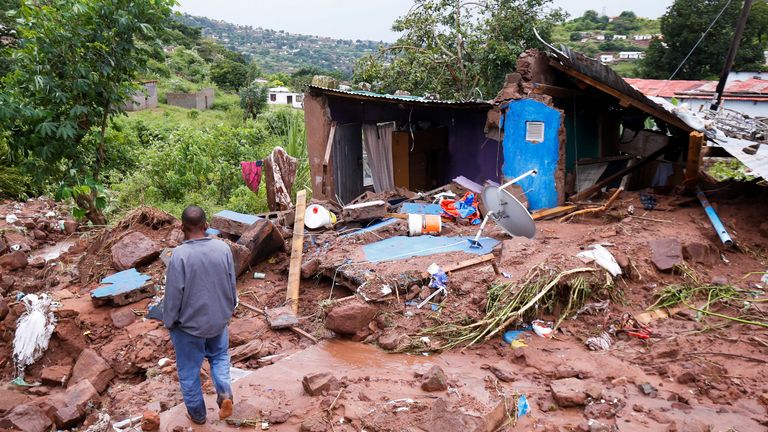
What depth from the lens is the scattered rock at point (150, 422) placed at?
367 centimetres

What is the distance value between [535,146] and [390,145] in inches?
130

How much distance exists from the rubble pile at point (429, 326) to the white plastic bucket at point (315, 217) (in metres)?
0.15

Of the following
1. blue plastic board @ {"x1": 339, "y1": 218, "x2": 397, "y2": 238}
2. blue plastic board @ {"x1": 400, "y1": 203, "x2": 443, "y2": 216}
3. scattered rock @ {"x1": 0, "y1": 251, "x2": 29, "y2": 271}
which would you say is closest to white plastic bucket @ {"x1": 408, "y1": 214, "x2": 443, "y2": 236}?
blue plastic board @ {"x1": 339, "y1": 218, "x2": 397, "y2": 238}

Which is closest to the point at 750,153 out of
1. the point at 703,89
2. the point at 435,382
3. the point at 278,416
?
the point at 435,382

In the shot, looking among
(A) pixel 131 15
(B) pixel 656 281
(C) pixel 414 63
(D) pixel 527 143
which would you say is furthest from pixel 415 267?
(C) pixel 414 63

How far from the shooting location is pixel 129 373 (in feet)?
16.4

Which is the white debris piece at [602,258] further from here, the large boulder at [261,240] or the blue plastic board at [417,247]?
the large boulder at [261,240]

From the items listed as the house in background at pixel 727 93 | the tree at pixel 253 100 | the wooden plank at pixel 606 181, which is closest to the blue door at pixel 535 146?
the wooden plank at pixel 606 181

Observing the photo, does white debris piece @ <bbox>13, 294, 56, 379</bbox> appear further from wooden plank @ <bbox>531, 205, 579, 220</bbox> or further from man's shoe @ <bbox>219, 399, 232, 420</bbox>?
wooden plank @ <bbox>531, 205, 579, 220</bbox>

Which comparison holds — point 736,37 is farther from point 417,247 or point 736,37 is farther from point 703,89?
point 703,89

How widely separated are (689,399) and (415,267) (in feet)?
10.2

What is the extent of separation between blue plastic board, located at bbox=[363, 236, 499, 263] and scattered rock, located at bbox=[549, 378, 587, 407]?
2795 mm

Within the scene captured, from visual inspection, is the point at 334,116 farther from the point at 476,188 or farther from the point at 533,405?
the point at 533,405

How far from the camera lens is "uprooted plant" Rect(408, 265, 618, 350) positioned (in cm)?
536
